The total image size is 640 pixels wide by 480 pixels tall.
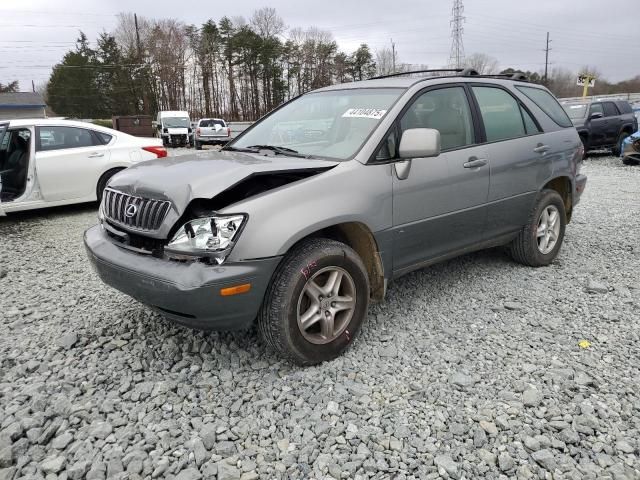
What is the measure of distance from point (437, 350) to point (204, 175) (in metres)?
1.89

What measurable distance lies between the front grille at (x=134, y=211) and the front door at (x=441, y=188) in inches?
59.9

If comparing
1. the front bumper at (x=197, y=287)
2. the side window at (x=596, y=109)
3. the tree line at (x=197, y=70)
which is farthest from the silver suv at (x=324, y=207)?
the tree line at (x=197, y=70)

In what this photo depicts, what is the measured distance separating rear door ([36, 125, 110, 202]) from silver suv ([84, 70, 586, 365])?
441 centimetres

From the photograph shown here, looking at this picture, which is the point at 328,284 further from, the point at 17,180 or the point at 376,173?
the point at 17,180

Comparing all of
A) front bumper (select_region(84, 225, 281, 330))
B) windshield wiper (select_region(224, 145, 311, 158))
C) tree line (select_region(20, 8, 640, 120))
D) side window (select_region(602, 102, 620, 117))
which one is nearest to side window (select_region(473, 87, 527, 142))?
windshield wiper (select_region(224, 145, 311, 158))

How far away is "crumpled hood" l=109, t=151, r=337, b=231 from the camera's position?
260cm

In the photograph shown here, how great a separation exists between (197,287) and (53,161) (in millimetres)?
5887

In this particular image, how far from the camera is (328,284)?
2912mm

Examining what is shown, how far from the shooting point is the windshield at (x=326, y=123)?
10.8ft

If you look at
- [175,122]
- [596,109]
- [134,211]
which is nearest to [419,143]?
[134,211]

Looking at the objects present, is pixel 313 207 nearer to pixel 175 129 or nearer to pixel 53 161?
pixel 53 161

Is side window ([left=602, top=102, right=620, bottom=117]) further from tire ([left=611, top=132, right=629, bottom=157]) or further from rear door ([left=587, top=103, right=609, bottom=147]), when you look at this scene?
tire ([left=611, top=132, right=629, bottom=157])

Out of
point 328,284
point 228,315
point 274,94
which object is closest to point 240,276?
point 228,315

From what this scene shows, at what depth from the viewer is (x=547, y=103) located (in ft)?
15.6
